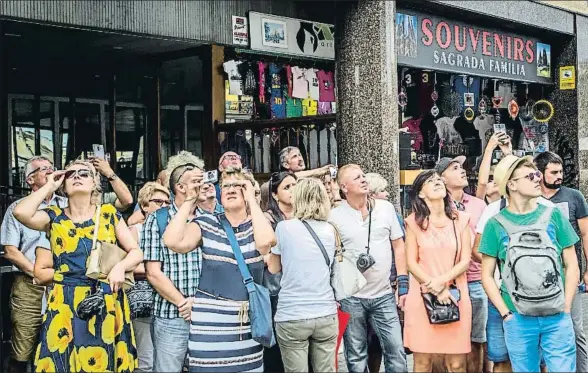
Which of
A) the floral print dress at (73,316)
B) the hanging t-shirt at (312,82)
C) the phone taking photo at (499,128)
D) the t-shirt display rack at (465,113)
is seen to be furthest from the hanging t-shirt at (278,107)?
the floral print dress at (73,316)

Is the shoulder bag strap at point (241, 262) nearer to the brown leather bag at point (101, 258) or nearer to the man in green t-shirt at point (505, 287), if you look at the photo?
the brown leather bag at point (101, 258)

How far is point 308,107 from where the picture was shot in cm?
1063

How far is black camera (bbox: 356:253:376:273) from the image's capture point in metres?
6.13

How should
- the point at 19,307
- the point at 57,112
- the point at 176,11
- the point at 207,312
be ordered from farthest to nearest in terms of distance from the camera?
1. the point at 57,112
2. the point at 176,11
3. the point at 19,307
4. the point at 207,312

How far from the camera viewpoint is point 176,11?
26.6 feet

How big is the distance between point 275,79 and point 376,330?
4.73m

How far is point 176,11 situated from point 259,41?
1.21 m

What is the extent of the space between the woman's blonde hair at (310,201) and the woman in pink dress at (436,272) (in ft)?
2.52

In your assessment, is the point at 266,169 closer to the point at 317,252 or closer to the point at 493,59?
the point at 493,59

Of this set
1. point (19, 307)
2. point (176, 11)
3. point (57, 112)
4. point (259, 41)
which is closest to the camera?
point (19, 307)

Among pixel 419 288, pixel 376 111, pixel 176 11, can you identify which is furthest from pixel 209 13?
pixel 419 288

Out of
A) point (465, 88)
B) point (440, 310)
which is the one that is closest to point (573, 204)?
point (440, 310)

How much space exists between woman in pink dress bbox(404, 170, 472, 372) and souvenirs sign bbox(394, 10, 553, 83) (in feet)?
10.8

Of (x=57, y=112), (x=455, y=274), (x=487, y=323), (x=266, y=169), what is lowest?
(x=487, y=323)
